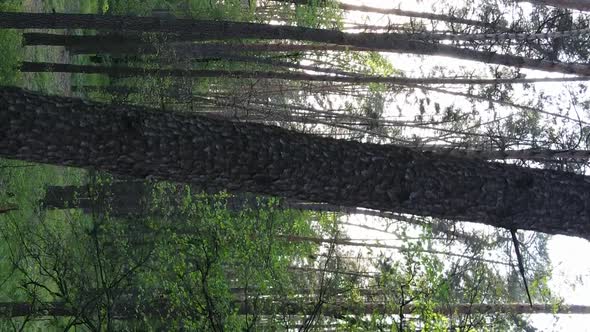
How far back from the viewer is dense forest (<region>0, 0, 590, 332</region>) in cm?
502

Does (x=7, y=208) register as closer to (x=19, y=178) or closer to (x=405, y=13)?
(x=19, y=178)

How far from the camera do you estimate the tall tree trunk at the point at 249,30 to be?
31.4 ft

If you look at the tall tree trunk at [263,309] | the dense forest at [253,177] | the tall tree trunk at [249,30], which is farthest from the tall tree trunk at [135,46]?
the tall tree trunk at [263,309]

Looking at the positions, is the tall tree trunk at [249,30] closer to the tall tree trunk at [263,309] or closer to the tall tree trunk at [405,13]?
the tall tree trunk at [263,309]

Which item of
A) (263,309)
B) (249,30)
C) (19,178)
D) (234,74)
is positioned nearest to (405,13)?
(234,74)

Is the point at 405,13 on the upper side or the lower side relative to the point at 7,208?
upper

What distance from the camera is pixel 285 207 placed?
1541cm

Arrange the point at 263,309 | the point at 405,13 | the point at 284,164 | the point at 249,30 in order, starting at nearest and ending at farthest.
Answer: the point at 284,164, the point at 249,30, the point at 263,309, the point at 405,13

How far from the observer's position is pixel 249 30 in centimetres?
967

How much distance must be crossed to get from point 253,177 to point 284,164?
10.9 inches

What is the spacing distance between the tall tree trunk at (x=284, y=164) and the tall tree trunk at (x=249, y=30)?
4.65m

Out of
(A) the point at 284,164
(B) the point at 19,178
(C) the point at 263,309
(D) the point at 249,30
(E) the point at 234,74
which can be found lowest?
(C) the point at 263,309

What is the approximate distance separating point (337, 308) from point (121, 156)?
5.45 metres

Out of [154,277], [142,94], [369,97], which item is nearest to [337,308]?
[154,277]
